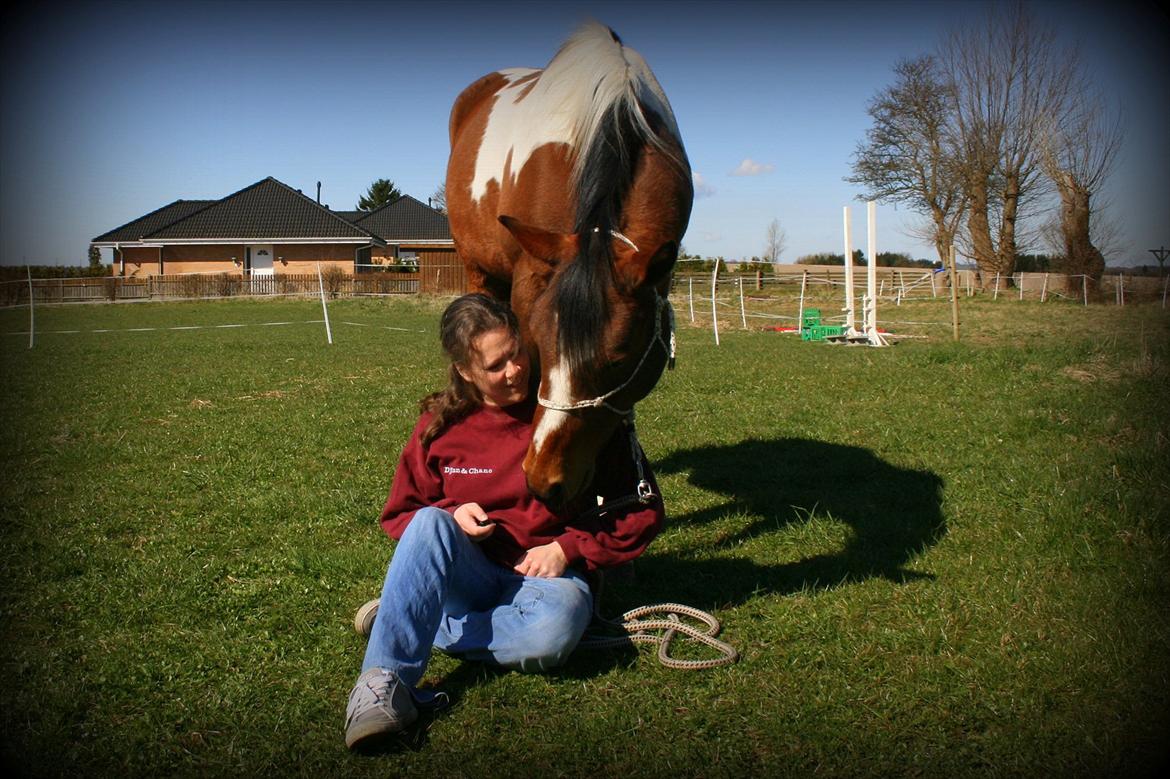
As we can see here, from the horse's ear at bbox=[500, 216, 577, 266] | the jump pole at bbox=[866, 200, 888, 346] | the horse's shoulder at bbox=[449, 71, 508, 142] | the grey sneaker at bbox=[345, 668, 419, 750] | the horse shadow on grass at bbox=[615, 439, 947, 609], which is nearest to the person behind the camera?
the grey sneaker at bbox=[345, 668, 419, 750]

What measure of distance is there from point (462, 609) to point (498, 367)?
842 mm

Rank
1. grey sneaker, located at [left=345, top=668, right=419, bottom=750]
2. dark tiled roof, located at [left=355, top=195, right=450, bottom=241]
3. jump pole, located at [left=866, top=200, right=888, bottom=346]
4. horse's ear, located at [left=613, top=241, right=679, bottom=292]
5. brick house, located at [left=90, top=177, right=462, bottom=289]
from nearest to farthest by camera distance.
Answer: grey sneaker, located at [left=345, top=668, right=419, bottom=750] < horse's ear, located at [left=613, top=241, right=679, bottom=292] < jump pole, located at [left=866, top=200, right=888, bottom=346] < brick house, located at [left=90, top=177, right=462, bottom=289] < dark tiled roof, located at [left=355, top=195, right=450, bottom=241]

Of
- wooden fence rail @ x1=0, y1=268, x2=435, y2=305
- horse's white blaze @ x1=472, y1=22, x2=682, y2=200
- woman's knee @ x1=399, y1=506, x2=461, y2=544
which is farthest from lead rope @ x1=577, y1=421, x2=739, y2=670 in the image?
wooden fence rail @ x1=0, y1=268, x2=435, y2=305

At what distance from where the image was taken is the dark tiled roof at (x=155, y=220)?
3897 centimetres

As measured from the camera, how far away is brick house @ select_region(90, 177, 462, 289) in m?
37.8

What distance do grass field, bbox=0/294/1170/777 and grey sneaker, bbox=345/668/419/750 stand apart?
8cm

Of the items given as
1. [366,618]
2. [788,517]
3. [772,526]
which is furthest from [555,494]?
[788,517]

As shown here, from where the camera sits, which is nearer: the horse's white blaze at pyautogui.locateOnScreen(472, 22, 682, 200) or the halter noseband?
the halter noseband

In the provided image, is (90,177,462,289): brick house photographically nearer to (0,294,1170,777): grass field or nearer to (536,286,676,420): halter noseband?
(0,294,1170,777): grass field

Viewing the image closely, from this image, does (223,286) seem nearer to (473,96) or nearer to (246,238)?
(246,238)

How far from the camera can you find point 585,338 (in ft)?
8.99

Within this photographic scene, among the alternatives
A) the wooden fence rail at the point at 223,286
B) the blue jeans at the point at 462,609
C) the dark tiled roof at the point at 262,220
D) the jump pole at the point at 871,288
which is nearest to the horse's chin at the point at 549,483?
the blue jeans at the point at 462,609

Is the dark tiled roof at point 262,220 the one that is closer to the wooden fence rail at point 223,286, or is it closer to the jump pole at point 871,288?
the wooden fence rail at point 223,286

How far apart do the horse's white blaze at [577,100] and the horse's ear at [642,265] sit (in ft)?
1.93
